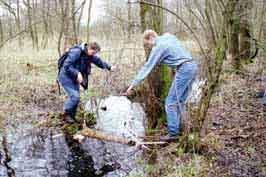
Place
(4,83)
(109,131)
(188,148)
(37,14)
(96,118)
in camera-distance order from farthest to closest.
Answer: (37,14) < (4,83) < (96,118) < (109,131) < (188,148)

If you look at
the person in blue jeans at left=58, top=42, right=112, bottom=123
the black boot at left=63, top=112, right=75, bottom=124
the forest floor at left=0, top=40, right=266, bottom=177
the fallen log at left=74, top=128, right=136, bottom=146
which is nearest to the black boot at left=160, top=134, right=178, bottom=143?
the forest floor at left=0, top=40, right=266, bottom=177

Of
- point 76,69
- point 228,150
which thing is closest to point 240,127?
point 228,150

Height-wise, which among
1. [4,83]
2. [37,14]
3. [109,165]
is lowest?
[109,165]

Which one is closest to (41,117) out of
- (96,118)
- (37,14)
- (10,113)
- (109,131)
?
(10,113)

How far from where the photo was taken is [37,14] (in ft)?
80.8

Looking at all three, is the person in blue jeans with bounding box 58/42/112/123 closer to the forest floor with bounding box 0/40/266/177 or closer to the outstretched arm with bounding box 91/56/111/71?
the outstretched arm with bounding box 91/56/111/71

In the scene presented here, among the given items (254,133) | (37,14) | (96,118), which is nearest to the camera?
(254,133)

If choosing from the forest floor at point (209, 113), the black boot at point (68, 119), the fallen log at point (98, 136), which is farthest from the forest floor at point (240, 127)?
the black boot at point (68, 119)

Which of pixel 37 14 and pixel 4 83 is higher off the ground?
pixel 37 14

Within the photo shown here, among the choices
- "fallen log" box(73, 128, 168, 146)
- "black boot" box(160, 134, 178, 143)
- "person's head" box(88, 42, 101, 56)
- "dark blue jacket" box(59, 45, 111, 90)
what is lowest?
"fallen log" box(73, 128, 168, 146)

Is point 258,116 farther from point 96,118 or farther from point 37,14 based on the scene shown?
point 37,14

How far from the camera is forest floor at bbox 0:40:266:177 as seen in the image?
539 centimetres

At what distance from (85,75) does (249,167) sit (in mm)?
3867

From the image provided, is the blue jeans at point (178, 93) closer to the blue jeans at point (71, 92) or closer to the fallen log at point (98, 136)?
the fallen log at point (98, 136)
